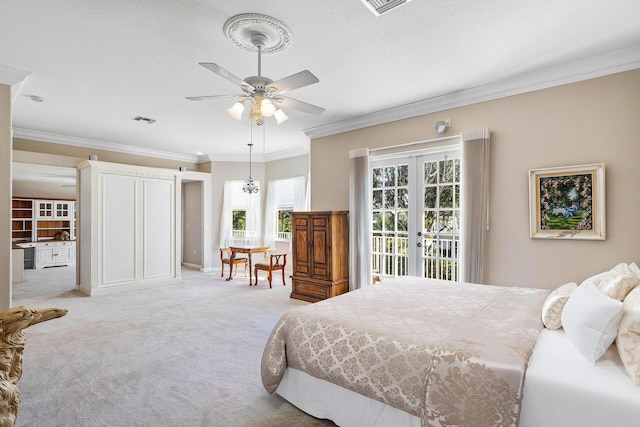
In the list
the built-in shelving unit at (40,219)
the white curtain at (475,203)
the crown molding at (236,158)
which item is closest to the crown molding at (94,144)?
the crown molding at (236,158)

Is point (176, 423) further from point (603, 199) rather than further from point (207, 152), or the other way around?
point (207, 152)

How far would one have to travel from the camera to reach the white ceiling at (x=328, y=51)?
2.38 m

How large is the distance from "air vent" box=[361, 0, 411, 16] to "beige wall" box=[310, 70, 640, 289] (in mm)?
2110

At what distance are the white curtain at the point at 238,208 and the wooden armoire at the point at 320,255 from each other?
9.29 feet

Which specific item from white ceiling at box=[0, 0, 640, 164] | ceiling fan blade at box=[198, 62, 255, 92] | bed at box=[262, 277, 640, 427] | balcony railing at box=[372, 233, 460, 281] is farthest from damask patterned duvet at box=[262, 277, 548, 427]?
white ceiling at box=[0, 0, 640, 164]

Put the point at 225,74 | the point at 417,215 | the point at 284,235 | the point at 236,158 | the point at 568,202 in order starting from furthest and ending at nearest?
the point at 236,158, the point at 284,235, the point at 417,215, the point at 568,202, the point at 225,74

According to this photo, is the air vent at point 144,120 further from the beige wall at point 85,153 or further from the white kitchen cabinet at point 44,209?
the white kitchen cabinet at point 44,209

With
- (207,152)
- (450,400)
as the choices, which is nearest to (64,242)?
(207,152)

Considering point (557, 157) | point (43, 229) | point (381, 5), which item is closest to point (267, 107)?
point (381, 5)

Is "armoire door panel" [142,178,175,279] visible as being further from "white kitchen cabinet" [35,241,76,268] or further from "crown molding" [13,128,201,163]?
"white kitchen cabinet" [35,241,76,268]

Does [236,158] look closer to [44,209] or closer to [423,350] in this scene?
[44,209]

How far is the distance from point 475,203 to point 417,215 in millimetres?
800

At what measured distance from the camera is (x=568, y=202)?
323 centimetres

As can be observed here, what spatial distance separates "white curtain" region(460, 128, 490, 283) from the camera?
12.1 ft
